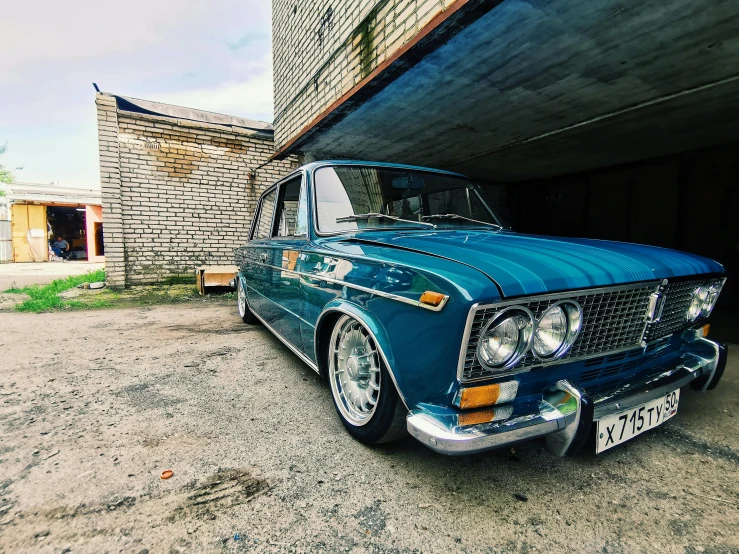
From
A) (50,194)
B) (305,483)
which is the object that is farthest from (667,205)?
(50,194)

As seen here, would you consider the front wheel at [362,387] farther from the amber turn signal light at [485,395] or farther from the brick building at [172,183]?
the brick building at [172,183]

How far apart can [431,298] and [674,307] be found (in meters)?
1.43

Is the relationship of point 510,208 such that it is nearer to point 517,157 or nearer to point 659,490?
point 517,157

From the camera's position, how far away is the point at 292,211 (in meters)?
2.91

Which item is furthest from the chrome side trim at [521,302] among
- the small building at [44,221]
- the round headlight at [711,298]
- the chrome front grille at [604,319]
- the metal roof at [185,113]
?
the small building at [44,221]

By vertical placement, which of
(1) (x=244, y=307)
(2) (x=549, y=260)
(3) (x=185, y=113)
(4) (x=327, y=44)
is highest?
(4) (x=327, y=44)

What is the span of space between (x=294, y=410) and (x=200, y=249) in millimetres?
6320

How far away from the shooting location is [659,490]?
1580 millimetres

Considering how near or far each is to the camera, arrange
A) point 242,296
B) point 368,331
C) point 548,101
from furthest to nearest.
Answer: point 242,296, point 548,101, point 368,331

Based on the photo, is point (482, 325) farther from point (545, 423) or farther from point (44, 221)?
point (44, 221)

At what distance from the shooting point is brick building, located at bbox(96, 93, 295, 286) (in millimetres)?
6895

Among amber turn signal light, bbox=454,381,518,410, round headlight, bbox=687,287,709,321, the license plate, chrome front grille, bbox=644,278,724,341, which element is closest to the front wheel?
amber turn signal light, bbox=454,381,518,410

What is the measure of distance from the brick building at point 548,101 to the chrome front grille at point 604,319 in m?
2.12

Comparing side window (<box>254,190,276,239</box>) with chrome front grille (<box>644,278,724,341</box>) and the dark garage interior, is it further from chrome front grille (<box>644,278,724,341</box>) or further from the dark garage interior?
Result: the dark garage interior
